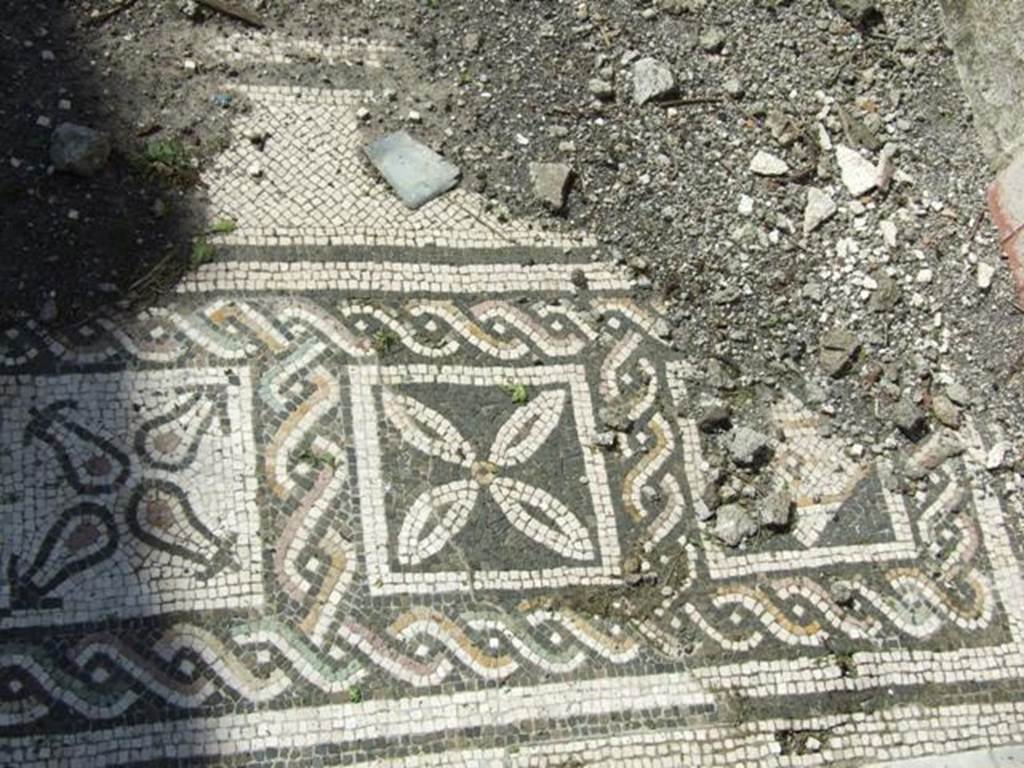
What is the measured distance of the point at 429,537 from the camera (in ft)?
14.5

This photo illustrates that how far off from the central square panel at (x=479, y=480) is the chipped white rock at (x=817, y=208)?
1260 millimetres

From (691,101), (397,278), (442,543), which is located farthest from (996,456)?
(397,278)

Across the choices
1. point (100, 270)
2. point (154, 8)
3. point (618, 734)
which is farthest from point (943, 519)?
point (154, 8)

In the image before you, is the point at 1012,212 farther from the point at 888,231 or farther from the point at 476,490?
the point at 476,490

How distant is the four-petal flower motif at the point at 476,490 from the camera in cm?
445

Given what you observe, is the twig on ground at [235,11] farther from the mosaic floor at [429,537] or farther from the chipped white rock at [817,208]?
the chipped white rock at [817,208]

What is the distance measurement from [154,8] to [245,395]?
5.90ft

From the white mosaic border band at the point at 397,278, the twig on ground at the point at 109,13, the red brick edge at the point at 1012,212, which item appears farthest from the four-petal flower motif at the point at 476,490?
the red brick edge at the point at 1012,212

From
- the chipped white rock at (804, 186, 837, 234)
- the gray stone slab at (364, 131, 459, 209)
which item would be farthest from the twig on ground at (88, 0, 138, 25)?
the chipped white rock at (804, 186, 837, 234)

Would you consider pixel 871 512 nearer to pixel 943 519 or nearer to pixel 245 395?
pixel 943 519

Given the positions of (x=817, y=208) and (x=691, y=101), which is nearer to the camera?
(x=817, y=208)

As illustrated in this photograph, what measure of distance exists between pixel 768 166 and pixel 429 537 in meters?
2.20

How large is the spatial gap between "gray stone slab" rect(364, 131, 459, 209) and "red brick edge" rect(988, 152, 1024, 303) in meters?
2.34

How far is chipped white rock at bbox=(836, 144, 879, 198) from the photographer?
534cm
